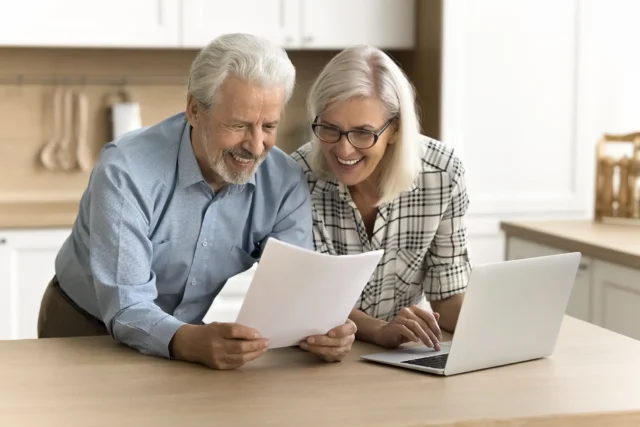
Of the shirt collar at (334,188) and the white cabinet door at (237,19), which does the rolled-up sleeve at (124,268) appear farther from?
the white cabinet door at (237,19)

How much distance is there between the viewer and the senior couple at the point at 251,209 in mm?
1780

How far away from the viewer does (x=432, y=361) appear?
5.73 ft

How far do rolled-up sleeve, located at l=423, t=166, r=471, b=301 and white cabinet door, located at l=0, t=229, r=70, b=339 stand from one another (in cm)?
184

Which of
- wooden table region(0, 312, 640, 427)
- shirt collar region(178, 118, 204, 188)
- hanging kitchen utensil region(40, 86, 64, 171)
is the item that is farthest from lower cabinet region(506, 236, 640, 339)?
Answer: hanging kitchen utensil region(40, 86, 64, 171)

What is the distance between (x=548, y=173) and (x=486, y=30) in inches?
24.7

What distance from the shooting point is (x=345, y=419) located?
142cm

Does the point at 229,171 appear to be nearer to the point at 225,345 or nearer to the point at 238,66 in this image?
the point at 238,66

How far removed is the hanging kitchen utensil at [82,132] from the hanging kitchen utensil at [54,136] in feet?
0.24

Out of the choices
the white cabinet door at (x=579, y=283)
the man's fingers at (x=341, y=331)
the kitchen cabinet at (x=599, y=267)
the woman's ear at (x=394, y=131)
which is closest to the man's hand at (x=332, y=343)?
the man's fingers at (x=341, y=331)

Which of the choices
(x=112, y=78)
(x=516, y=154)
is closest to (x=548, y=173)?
(x=516, y=154)

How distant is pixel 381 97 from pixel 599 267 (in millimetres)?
1227

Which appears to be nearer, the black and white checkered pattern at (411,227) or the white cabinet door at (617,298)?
the black and white checkered pattern at (411,227)

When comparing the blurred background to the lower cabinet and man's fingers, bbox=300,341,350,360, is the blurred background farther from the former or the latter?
man's fingers, bbox=300,341,350,360

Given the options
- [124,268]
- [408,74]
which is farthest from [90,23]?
[124,268]
